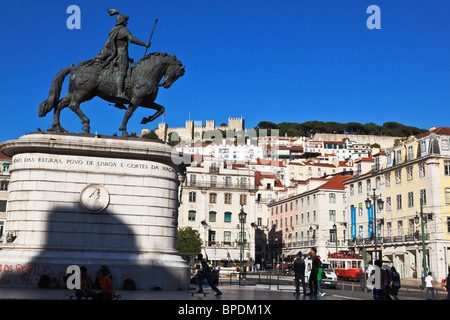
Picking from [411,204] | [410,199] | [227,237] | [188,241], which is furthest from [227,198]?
[411,204]

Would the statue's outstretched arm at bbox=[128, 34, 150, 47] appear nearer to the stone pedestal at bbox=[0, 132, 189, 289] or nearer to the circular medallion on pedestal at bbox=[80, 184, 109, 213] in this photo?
the stone pedestal at bbox=[0, 132, 189, 289]

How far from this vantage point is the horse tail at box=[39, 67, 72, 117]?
22469mm

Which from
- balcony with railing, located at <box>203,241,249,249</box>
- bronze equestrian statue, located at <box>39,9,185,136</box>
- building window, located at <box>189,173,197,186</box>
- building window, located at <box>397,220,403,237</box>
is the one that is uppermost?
building window, located at <box>189,173,197,186</box>

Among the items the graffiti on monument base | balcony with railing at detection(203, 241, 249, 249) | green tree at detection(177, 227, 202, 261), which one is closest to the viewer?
the graffiti on monument base

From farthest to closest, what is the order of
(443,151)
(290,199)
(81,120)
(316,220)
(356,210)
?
(290,199) → (316,220) → (356,210) → (443,151) → (81,120)

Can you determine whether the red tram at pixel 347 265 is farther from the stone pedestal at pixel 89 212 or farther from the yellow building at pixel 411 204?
the stone pedestal at pixel 89 212

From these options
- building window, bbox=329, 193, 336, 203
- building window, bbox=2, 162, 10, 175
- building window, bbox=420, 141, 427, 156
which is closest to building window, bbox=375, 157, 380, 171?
building window, bbox=420, 141, 427, 156

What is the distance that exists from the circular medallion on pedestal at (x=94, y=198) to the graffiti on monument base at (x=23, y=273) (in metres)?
2.66

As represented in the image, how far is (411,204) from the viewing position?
56031mm

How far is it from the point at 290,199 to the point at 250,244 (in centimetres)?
1230

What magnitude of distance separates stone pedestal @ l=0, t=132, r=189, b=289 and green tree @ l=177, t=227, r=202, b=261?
1727 inches
